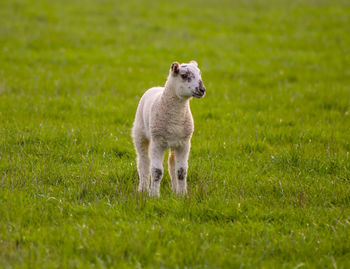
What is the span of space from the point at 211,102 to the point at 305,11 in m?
16.3

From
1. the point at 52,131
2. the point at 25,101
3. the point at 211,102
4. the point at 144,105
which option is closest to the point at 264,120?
the point at 211,102

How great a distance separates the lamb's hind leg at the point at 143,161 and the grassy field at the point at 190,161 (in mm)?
319

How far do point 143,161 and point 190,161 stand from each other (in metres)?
1.18

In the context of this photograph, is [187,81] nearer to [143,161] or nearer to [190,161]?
[143,161]

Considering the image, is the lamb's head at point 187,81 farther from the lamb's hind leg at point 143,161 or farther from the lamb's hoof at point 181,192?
the lamb's hoof at point 181,192

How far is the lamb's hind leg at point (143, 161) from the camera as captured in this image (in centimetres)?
602

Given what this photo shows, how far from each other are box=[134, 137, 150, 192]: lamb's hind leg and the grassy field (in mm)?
319

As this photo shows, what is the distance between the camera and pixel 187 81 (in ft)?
17.4

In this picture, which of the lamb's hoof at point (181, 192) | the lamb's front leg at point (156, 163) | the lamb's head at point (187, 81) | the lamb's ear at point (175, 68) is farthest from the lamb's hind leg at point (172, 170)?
the lamb's ear at point (175, 68)

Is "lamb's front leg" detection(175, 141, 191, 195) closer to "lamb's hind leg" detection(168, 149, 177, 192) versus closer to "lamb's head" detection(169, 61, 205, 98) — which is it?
"lamb's hind leg" detection(168, 149, 177, 192)

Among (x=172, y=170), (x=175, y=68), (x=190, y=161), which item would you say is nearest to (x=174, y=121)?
(x=175, y=68)

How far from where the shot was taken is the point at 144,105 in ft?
19.9

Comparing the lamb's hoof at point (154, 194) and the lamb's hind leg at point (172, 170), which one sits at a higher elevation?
A: the lamb's hind leg at point (172, 170)

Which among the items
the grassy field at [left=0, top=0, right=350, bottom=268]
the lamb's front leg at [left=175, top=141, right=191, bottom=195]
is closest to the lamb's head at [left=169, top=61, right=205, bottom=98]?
the lamb's front leg at [left=175, top=141, right=191, bottom=195]
